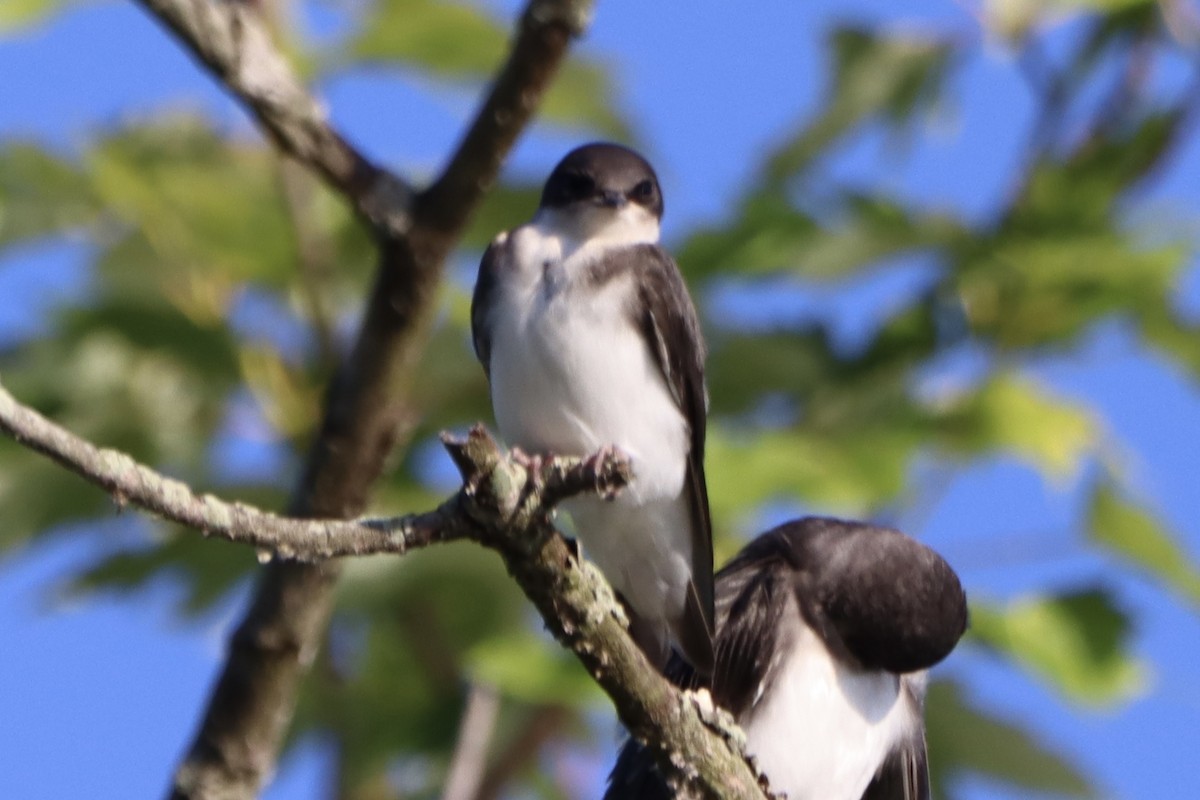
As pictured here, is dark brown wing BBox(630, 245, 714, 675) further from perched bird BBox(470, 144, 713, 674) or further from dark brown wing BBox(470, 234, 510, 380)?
dark brown wing BBox(470, 234, 510, 380)

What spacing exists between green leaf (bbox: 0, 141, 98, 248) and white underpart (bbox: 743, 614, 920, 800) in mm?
1540

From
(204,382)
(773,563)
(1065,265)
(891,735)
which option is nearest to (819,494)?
(773,563)

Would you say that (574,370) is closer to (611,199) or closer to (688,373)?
(688,373)

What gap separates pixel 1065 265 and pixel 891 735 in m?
1.07

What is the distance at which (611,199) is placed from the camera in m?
2.89

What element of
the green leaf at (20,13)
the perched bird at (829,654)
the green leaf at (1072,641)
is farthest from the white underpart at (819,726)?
the green leaf at (20,13)

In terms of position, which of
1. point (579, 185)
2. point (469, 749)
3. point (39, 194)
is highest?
point (39, 194)

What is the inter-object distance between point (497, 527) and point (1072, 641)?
223 centimetres

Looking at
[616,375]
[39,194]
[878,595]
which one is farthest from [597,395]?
[39,194]

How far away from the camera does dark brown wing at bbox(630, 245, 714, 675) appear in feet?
8.92

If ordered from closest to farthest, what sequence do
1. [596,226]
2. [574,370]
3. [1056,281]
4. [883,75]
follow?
[574,370]
[596,226]
[1056,281]
[883,75]

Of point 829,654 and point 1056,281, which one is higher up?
point 1056,281

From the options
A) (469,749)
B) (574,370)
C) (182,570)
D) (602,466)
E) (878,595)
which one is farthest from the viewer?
(182,570)

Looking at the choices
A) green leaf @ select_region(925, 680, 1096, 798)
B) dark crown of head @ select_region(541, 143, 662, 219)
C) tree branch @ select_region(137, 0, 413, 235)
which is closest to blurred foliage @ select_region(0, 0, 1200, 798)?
green leaf @ select_region(925, 680, 1096, 798)
